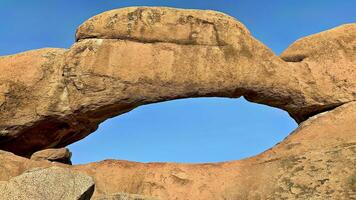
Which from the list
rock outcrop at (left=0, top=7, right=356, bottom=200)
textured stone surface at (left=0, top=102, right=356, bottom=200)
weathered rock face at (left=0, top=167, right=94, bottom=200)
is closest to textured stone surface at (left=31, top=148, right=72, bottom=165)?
rock outcrop at (left=0, top=7, right=356, bottom=200)

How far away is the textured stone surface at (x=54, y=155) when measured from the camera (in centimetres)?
1405

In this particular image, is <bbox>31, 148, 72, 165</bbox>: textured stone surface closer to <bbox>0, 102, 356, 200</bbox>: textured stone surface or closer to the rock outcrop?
the rock outcrop

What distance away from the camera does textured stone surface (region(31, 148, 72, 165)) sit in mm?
14047

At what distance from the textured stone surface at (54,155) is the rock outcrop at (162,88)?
377 mm

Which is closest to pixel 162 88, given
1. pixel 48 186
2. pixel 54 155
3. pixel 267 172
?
pixel 267 172

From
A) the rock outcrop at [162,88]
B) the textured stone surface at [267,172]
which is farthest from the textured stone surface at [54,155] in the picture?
the textured stone surface at [267,172]

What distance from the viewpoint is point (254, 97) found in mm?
13969

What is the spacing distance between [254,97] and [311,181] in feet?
9.53

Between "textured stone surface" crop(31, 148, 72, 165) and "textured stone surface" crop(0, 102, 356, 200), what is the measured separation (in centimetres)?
104

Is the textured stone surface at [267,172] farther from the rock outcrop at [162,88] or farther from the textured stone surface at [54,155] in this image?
the textured stone surface at [54,155]

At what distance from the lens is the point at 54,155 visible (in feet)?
47.7

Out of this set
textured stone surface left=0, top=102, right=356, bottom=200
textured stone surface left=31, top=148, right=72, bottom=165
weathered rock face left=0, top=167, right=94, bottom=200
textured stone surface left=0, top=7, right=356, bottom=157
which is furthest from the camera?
textured stone surface left=31, top=148, right=72, bottom=165

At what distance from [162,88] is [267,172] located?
2906mm

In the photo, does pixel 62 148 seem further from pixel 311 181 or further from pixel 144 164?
pixel 311 181
